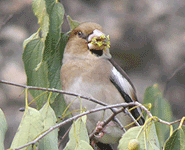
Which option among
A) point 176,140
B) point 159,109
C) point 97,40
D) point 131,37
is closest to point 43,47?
point 97,40

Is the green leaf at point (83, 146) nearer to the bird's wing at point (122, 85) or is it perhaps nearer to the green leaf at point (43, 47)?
the green leaf at point (43, 47)

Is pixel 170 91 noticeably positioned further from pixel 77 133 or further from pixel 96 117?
pixel 77 133

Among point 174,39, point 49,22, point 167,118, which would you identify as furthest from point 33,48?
point 174,39

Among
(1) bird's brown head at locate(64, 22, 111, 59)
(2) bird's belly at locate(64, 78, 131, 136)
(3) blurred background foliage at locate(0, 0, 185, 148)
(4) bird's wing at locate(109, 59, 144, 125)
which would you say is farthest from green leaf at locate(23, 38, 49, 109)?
(3) blurred background foliage at locate(0, 0, 185, 148)

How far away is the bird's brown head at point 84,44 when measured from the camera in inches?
81.3

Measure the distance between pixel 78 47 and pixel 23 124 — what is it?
1006 mm

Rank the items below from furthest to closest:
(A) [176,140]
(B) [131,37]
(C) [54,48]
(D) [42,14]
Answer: (B) [131,37] < (C) [54,48] < (D) [42,14] < (A) [176,140]

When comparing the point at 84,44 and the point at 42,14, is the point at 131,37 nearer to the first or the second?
the point at 84,44

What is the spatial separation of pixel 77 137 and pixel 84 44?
1.01 m

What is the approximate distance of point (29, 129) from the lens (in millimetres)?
1181

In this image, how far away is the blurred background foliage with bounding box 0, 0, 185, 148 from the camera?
373cm

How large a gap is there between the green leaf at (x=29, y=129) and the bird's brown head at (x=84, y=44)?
0.91 metres

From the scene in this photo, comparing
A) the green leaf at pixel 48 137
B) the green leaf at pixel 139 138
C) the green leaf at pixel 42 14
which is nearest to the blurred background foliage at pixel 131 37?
the green leaf at pixel 42 14

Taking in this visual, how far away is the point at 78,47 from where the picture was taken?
6.98 ft
